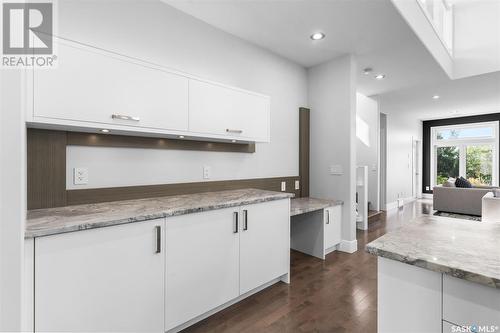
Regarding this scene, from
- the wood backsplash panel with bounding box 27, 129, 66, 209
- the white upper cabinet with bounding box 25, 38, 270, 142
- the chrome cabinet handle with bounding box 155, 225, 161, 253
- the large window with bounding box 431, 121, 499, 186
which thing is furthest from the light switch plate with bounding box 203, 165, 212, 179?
the large window with bounding box 431, 121, 499, 186

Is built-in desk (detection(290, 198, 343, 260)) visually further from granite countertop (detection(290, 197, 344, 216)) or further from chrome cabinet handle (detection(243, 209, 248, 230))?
chrome cabinet handle (detection(243, 209, 248, 230))

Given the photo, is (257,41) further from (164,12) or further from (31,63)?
(31,63)

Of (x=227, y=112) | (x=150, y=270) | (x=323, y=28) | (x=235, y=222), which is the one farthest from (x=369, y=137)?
(x=150, y=270)

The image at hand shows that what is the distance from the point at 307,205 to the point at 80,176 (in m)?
2.37

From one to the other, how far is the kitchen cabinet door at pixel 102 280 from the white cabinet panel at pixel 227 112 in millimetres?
974

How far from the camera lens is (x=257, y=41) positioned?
303 cm

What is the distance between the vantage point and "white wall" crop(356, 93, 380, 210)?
5.61 m

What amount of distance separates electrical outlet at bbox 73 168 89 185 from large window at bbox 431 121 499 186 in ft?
31.0

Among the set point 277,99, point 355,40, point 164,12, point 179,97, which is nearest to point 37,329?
point 179,97

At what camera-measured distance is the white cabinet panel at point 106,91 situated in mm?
1442

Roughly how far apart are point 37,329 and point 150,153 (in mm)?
1389

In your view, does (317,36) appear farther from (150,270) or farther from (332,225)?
(150,270)

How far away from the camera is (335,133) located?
3.47m

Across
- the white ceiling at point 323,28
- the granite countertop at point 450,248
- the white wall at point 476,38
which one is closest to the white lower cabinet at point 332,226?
the granite countertop at point 450,248
